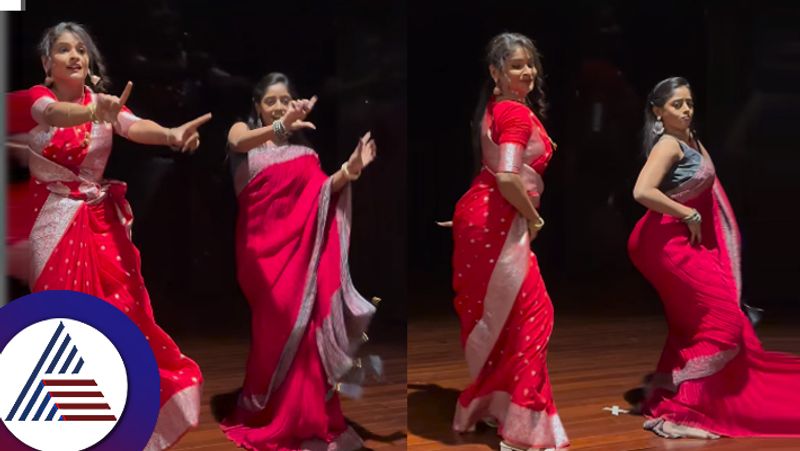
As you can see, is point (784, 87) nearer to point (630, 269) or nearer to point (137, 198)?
point (630, 269)

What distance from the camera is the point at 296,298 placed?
2801 mm

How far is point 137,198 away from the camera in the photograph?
8.34ft

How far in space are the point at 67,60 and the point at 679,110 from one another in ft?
7.08

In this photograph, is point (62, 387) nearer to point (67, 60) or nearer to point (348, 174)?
point (67, 60)

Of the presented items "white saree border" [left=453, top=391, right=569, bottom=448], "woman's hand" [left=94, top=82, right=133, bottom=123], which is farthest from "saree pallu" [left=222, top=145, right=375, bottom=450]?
"white saree border" [left=453, top=391, right=569, bottom=448]

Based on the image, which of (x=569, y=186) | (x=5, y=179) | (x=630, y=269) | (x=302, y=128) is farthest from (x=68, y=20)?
(x=630, y=269)

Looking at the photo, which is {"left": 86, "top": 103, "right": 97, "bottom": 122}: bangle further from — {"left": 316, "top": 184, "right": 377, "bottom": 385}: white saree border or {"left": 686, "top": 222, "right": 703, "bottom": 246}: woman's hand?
{"left": 686, "top": 222, "right": 703, "bottom": 246}: woman's hand

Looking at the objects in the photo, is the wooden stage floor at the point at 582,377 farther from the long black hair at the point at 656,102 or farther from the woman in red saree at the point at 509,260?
the long black hair at the point at 656,102

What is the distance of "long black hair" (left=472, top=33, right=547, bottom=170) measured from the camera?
3.14 m

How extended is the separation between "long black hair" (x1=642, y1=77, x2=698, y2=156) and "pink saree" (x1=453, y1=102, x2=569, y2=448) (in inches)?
23.4

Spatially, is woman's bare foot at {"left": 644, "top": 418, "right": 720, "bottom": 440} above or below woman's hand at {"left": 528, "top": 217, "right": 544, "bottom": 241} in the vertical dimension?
below

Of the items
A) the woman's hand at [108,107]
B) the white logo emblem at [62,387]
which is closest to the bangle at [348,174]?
the woman's hand at [108,107]

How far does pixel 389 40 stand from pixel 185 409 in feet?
3.84

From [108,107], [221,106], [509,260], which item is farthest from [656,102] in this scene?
[108,107]
